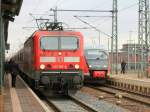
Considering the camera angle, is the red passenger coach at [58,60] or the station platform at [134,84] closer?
the red passenger coach at [58,60]

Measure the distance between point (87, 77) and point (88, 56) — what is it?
151 centimetres

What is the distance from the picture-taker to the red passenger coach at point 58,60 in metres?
21.8

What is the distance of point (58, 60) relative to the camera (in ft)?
72.3

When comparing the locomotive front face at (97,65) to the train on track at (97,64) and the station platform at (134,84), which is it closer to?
the train on track at (97,64)

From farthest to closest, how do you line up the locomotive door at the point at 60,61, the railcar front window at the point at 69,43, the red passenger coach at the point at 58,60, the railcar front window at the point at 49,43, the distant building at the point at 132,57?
the distant building at the point at 132,57, the railcar front window at the point at 69,43, the railcar front window at the point at 49,43, the locomotive door at the point at 60,61, the red passenger coach at the point at 58,60

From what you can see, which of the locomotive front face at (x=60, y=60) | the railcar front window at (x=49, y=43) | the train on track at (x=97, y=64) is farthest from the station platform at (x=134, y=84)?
the railcar front window at (x=49, y=43)

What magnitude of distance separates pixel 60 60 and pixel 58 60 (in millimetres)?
91

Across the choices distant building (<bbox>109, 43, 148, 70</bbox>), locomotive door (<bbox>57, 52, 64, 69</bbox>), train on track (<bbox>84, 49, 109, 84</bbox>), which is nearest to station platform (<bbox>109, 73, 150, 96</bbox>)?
train on track (<bbox>84, 49, 109, 84</bbox>)

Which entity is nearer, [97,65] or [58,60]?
[58,60]

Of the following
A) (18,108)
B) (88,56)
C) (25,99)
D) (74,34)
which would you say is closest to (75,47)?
(74,34)

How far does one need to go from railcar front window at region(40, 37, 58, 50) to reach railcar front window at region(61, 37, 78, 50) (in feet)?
1.06

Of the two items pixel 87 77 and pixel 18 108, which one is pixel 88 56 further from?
pixel 18 108

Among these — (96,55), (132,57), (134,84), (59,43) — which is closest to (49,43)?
(59,43)

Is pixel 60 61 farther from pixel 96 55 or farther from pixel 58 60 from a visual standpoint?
pixel 96 55
